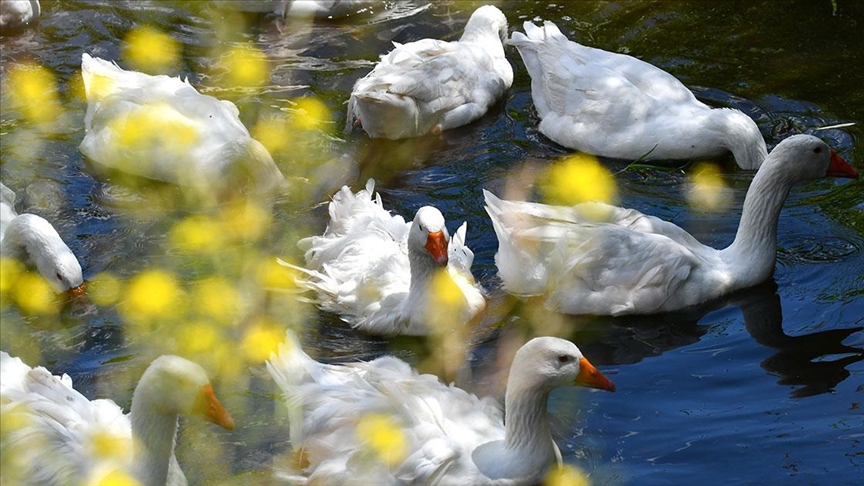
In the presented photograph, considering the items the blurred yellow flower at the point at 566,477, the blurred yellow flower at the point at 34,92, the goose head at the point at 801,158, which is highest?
the goose head at the point at 801,158

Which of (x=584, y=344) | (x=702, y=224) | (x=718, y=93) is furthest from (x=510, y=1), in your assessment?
(x=584, y=344)

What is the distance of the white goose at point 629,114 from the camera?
32.1ft

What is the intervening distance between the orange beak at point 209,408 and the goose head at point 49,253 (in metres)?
2.74

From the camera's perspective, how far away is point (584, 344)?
798 centimetres

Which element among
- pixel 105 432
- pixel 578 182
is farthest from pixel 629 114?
pixel 105 432

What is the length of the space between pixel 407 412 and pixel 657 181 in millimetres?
3959

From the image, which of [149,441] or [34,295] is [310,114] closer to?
[34,295]

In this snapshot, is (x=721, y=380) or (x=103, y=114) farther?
(x=103, y=114)

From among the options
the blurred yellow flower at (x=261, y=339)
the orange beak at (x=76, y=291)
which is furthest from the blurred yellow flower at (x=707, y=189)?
the orange beak at (x=76, y=291)

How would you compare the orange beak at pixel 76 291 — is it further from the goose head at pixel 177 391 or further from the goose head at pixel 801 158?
the goose head at pixel 801 158

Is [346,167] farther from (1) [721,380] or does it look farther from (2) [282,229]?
(1) [721,380]

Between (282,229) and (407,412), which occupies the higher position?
(407,412)

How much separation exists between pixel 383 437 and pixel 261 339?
187 cm

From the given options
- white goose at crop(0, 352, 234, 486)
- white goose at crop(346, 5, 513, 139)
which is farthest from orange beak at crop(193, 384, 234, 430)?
white goose at crop(346, 5, 513, 139)
